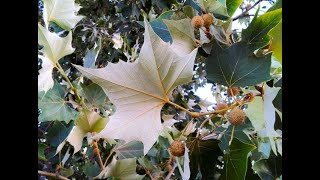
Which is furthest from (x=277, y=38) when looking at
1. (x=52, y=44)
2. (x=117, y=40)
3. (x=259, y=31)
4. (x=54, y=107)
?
(x=117, y=40)

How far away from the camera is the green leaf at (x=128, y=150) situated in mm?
665

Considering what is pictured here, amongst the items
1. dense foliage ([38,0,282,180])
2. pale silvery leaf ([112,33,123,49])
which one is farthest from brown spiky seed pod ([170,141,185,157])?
pale silvery leaf ([112,33,123,49])

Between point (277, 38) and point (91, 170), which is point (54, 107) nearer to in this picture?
point (91, 170)

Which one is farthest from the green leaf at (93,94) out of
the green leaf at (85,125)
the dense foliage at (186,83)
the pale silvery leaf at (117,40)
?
the pale silvery leaf at (117,40)

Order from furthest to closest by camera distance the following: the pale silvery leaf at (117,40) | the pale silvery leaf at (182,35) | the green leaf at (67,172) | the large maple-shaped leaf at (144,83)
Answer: the pale silvery leaf at (117,40) < the green leaf at (67,172) < the pale silvery leaf at (182,35) < the large maple-shaped leaf at (144,83)

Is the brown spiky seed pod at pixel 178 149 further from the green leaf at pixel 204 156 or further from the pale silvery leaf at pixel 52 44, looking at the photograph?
the pale silvery leaf at pixel 52 44

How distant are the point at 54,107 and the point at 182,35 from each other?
29 cm

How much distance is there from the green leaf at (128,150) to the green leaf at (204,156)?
18cm

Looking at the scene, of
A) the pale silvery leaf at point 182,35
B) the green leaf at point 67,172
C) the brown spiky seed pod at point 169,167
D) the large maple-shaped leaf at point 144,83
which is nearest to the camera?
the large maple-shaped leaf at point 144,83

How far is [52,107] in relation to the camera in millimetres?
665

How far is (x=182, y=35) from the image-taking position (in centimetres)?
50

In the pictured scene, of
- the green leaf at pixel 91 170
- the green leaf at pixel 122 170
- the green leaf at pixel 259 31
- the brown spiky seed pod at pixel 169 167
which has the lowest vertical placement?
the brown spiky seed pod at pixel 169 167

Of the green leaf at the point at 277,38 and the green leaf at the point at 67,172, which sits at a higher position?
the green leaf at the point at 277,38

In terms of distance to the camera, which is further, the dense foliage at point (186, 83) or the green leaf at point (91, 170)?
the green leaf at point (91, 170)
